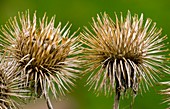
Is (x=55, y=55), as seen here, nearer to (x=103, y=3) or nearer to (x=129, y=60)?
(x=129, y=60)

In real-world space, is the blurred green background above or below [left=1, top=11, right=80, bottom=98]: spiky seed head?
above

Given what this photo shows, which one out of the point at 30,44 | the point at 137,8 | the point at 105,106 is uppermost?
the point at 137,8

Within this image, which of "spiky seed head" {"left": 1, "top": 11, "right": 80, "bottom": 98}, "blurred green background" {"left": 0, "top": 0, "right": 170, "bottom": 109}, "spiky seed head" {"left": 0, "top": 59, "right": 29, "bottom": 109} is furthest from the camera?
"blurred green background" {"left": 0, "top": 0, "right": 170, "bottom": 109}

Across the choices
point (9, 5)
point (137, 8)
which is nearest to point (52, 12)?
point (9, 5)

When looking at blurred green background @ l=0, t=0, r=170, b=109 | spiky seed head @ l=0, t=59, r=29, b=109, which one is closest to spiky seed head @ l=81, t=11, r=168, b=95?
spiky seed head @ l=0, t=59, r=29, b=109

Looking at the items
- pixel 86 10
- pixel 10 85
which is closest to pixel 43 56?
pixel 10 85

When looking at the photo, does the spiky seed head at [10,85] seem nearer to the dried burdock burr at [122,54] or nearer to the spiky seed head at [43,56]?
the spiky seed head at [43,56]

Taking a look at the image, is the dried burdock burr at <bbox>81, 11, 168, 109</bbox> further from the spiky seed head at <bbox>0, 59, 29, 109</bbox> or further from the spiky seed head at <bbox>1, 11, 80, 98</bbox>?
the spiky seed head at <bbox>0, 59, 29, 109</bbox>
